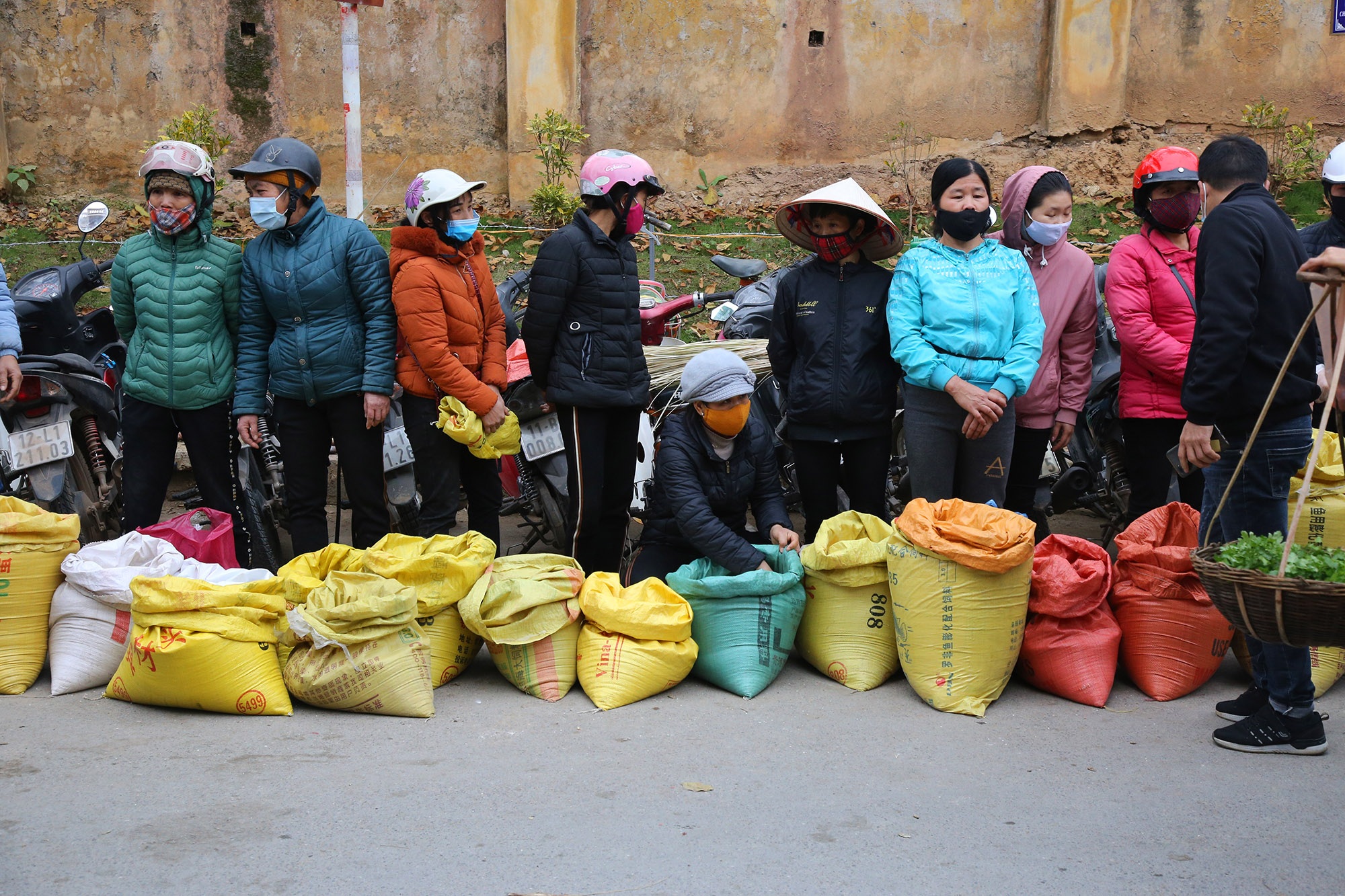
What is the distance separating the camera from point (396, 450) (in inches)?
220

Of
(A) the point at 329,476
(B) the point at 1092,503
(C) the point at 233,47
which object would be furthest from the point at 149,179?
(C) the point at 233,47

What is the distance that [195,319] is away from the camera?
4785 millimetres

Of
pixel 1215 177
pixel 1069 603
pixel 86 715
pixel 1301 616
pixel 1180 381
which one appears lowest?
pixel 86 715

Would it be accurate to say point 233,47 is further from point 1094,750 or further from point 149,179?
point 1094,750

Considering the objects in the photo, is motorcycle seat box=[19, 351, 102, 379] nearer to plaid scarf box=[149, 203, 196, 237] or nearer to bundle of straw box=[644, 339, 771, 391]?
plaid scarf box=[149, 203, 196, 237]

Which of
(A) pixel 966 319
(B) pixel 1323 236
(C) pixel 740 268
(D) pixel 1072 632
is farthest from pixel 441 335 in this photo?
(B) pixel 1323 236

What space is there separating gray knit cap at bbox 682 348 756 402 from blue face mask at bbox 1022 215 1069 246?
4.56 feet

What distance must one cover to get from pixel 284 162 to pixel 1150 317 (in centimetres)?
351

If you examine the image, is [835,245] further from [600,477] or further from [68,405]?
[68,405]

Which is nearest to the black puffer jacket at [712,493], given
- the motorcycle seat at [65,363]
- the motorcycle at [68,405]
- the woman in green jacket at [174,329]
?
the woman in green jacket at [174,329]

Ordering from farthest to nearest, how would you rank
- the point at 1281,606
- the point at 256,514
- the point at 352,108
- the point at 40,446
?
the point at 352,108, the point at 256,514, the point at 40,446, the point at 1281,606

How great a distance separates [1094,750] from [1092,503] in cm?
249

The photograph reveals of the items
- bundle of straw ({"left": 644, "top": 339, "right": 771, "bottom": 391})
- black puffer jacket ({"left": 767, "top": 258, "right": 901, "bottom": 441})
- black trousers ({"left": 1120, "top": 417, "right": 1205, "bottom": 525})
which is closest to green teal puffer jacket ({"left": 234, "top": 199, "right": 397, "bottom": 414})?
bundle of straw ({"left": 644, "top": 339, "right": 771, "bottom": 391})

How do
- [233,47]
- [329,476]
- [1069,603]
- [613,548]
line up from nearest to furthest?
[1069,603], [613,548], [329,476], [233,47]
